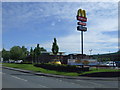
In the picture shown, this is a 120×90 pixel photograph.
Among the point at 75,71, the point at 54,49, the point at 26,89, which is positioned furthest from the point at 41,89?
the point at 54,49

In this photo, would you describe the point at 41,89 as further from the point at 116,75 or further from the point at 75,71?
the point at 75,71

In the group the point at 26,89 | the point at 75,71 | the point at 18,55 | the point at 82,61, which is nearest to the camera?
the point at 26,89

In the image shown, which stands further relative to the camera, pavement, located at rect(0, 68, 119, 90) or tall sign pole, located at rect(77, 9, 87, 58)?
tall sign pole, located at rect(77, 9, 87, 58)

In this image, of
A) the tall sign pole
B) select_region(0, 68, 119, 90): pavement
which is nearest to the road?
select_region(0, 68, 119, 90): pavement

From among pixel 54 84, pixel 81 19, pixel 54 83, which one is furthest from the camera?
pixel 81 19

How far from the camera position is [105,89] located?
14.0m

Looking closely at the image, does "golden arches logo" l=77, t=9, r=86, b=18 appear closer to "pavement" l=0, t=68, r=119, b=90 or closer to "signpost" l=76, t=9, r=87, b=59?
"signpost" l=76, t=9, r=87, b=59

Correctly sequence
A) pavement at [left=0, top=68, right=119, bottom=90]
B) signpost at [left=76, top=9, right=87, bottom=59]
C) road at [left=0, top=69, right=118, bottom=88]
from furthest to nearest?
signpost at [left=76, top=9, right=87, bottom=59] < road at [left=0, top=69, right=118, bottom=88] < pavement at [left=0, top=68, right=119, bottom=90]

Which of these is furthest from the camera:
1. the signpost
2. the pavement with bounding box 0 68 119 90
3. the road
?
the signpost

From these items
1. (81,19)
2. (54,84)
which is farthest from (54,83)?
(81,19)

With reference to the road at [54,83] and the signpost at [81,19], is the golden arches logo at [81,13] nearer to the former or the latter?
the signpost at [81,19]

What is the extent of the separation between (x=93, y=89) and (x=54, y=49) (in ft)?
119

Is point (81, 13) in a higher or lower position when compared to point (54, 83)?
higher

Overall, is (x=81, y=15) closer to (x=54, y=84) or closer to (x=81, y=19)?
(x=81, y=19)
